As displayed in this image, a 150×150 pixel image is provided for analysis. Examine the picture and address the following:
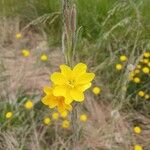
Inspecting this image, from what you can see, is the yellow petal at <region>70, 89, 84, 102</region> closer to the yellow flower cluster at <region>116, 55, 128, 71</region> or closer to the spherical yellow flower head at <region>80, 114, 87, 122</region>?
the spherical yellow flower head at <region>80, 114, 87, 122</region>

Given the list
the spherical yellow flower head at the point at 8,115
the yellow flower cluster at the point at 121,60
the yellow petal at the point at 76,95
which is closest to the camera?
the yellow petal at the point at 76,95

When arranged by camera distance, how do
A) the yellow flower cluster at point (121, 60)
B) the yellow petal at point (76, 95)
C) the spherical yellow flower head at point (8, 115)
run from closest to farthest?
the yellow petal at point (76, 95) < the spherical yellow flower head at point (8, 115) < the yellow flower cluster at point (121, 60)

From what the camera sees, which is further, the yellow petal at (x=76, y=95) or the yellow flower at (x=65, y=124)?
the yellow flower at (x=65, y=124)

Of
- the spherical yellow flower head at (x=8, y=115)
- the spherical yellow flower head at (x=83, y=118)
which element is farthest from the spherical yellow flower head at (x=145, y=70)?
the spherical yellow flower head at (x=8, y=115)

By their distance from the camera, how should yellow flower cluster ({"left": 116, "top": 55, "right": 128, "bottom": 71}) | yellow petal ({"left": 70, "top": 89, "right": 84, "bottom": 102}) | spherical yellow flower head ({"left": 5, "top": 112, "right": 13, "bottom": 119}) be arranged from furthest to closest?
yellow flower cluster ({"left": 116, "top": 55, "right": 128, "bottom": 71}) < spherical yellow flower head ({"left": 5, "top": 112, "right": 13, "bottom": 119}) < yellow petal ({"left": 70, "top": 89, "right": 84, "bottom": 102})

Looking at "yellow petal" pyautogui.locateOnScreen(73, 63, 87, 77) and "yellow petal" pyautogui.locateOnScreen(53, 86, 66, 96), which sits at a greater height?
"yellow petal" pyautogui.locateOnScreen(73, 63, 87, 77)

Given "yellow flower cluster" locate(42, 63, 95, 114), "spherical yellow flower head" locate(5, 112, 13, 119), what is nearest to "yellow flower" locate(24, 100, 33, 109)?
"spherical yellow flower head" locate(5, 112, 13, 119)

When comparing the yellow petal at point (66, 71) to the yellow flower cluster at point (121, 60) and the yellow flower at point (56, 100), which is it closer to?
the yellow flower at point (56, 100)

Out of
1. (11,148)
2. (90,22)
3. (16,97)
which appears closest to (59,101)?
(11,148)

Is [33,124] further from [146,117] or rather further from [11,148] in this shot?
[146,117]
